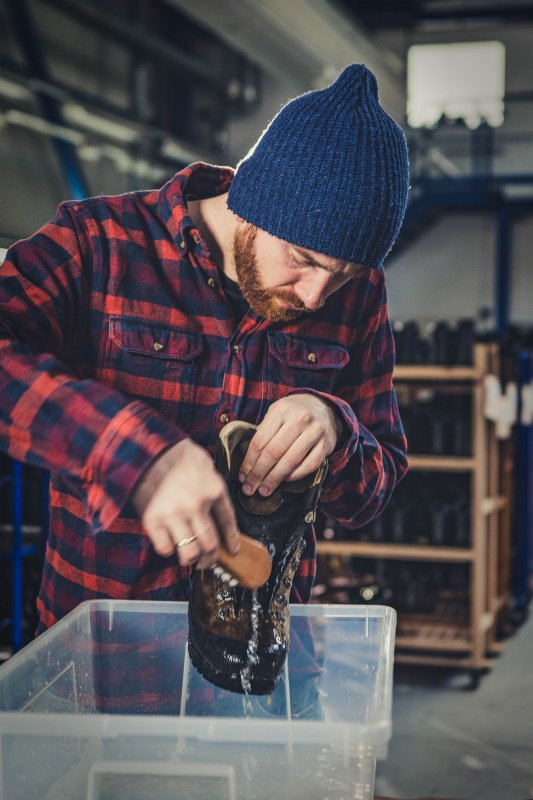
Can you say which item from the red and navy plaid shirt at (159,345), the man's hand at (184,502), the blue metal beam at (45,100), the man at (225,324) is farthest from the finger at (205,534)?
the blue metal beam at (45,100)

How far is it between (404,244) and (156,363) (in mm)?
9237

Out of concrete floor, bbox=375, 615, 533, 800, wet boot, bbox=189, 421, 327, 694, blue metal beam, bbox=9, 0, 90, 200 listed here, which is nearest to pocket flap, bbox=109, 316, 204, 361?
wet boot, bbox=189, 421, 327, 694

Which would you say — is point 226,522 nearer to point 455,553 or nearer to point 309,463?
point 309,463

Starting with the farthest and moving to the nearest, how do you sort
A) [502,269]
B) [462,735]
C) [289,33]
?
[502,269], [289,33], [462,735]

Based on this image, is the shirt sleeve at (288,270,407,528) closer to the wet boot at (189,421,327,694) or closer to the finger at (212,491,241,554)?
the wet boot at (189,421,327,694)

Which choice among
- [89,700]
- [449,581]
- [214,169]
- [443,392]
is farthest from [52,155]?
[89,700]

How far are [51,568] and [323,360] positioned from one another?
1.62ft

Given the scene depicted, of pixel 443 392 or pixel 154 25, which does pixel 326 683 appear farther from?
pixel 154 25

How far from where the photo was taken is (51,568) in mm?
1362

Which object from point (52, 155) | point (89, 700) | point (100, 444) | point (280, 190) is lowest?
point (89, 700)

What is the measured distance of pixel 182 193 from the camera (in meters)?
1.32

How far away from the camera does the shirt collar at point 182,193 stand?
1293 millimetres

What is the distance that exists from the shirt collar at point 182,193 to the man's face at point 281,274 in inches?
3.1

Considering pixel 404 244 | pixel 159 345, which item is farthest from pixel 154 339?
pixel 404 244
